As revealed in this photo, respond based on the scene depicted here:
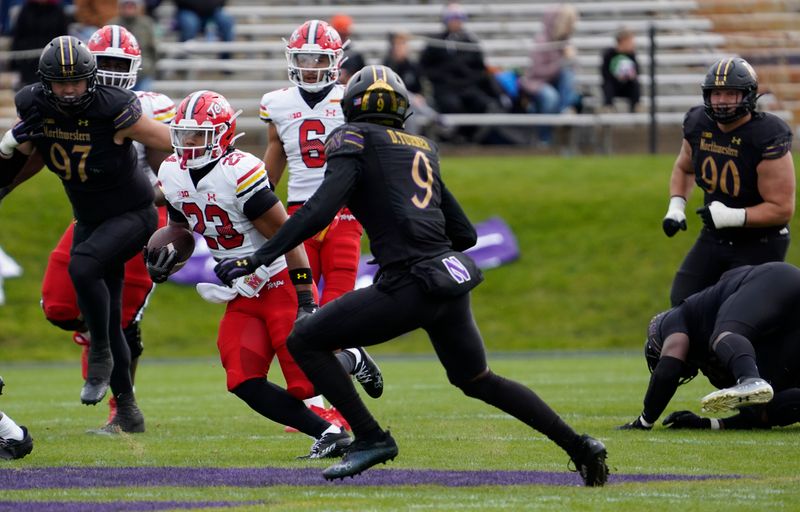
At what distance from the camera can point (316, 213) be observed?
17.5ft

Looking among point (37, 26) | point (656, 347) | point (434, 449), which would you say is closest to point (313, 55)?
point (434, 449)

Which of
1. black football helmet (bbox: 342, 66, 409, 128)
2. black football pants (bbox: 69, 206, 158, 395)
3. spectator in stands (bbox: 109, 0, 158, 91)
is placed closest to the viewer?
black football helmet (bbox: 342, 66, 409, 128)

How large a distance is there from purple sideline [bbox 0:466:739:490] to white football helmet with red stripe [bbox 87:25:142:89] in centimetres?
254

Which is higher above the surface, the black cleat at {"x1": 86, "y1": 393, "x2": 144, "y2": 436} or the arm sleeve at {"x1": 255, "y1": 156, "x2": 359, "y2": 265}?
the arm sleeve at {"x1": 255, "y1": 156, "x2": 359, "y2": 265}

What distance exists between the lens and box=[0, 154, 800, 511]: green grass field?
5.38 m

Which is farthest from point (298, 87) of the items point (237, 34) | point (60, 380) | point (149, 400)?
point (237, 34)

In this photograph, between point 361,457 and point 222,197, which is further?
point 222,197

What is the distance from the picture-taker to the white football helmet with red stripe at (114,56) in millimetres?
7742

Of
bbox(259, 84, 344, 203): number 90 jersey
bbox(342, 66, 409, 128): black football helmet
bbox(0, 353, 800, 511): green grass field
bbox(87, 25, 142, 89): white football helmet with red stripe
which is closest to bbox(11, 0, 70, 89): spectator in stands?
bbox(0, 353, 800, 511): green grass field

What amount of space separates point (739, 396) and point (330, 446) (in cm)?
190

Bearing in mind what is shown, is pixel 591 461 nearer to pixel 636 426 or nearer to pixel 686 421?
pixel 636 426

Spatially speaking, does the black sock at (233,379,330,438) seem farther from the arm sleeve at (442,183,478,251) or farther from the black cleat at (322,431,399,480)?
the arm sleeve at (442,183,478,251)

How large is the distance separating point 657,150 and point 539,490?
534 inches

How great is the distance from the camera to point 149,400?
9.87m
